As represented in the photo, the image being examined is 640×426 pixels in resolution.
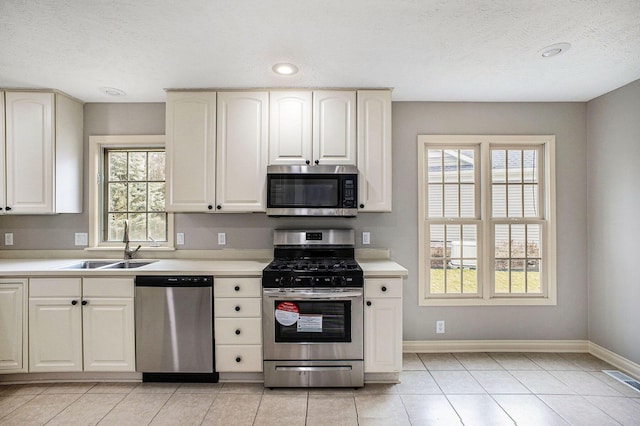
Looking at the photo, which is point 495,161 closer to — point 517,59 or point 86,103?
point 517,59

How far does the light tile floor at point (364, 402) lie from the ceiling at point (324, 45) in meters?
2.42

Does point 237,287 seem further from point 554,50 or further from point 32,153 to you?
point 554,50

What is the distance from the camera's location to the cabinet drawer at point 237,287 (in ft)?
8.43

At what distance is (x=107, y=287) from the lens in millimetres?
2562

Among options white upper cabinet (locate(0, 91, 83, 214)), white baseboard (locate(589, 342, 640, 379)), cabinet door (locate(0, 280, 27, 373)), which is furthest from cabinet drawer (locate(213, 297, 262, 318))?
white baseboard (locate(589, 342, 640, 379))

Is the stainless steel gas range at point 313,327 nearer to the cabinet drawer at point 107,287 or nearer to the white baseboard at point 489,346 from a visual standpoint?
the white baseboard at point 489,346

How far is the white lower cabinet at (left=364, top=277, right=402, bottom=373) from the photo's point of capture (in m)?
2.53

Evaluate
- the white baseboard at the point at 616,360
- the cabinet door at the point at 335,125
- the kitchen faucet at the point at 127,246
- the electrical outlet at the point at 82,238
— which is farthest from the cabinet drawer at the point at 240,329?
the white baseboard at the point at 616,360

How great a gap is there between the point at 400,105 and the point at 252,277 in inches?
84.3

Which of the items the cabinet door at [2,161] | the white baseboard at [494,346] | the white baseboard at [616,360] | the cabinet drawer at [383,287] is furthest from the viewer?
the white baseboard at [494,346]

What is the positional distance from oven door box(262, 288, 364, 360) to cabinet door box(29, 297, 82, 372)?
146 centimetres

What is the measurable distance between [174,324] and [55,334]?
0.92 m

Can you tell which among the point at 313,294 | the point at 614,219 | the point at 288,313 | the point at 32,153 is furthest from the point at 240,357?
the point at 614,219

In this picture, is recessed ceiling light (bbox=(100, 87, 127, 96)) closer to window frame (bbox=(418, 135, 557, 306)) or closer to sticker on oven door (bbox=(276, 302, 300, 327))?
sticker on oven door (bbox=(276, 302, 300, 327))
